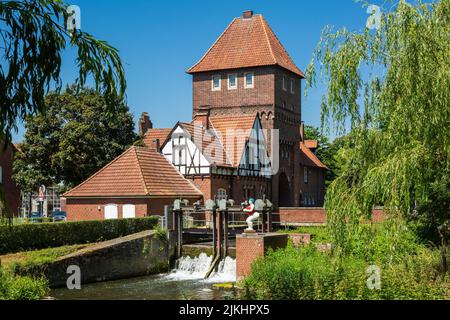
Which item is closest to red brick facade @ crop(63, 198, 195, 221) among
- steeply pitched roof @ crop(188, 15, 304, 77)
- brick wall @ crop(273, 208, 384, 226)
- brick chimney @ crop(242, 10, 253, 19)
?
brick wall @ crop(273, 208, 384, 226)

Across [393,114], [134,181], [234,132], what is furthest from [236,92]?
[393,114]

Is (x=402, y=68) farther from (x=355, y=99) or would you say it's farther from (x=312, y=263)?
(x=312, y=263)

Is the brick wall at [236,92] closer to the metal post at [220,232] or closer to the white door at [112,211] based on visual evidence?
the white door at [112,211]

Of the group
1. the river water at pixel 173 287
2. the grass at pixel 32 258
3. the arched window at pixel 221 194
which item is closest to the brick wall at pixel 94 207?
the river water at pixel 173 287

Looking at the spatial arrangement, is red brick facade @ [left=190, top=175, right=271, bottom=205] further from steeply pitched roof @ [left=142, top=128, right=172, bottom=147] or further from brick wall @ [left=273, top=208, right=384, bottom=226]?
steeply pitched roof @ [left=142, top=128, right=172, bottom=147]

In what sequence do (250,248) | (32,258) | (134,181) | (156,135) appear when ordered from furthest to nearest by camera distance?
1. (156,135)
2. (134,181)
3. (250,248)
4. (32,258)

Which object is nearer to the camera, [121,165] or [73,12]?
[73,12]

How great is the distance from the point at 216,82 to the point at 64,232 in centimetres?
2500

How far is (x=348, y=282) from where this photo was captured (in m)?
13.3

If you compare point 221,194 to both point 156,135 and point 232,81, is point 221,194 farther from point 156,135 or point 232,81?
point 232,81

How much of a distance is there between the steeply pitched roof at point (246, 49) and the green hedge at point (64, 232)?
21.1 meters

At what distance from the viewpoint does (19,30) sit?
6602 millimetres

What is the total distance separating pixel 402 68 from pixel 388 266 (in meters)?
4.64

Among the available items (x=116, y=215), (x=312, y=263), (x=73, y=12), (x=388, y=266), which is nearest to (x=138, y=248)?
(x=116, y=215)
